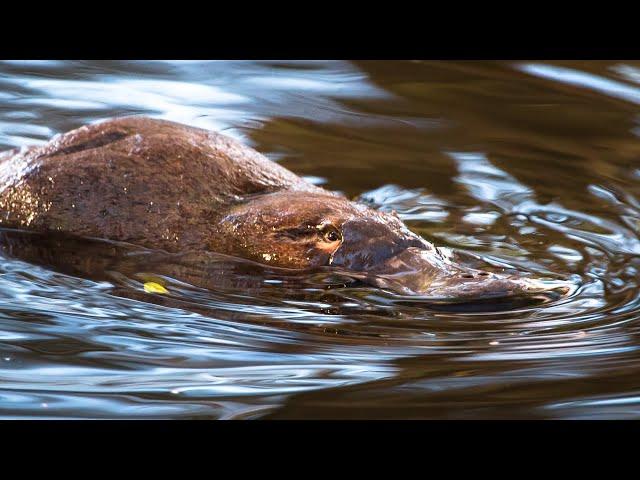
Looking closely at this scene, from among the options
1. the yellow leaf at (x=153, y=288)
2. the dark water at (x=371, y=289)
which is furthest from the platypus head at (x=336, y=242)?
the yellow leaf at (x=153, y=288)

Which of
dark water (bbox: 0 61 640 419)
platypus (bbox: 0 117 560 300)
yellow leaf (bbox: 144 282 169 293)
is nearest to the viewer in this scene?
dark water (bbox: 0 61 640 419)

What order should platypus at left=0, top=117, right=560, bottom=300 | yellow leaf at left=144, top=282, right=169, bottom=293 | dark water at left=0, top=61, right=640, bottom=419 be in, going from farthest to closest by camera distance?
platypus at left=0, top=117, right=560, bottom=300 < yellow leaf at left=144, top=282, right=169, bottom=293 < dark water at left=0, top=61, right=640, bottom=419

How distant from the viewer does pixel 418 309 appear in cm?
464

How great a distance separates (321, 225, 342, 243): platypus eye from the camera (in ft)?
16.9

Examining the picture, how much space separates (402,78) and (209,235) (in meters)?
3.45

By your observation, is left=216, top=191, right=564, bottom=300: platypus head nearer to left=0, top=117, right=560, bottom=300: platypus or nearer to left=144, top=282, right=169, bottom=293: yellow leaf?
left=0, top=117, right=560, bottom=300: platypus

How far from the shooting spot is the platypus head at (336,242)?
16.2ft

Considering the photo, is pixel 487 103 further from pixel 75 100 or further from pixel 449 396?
pixel 449 396

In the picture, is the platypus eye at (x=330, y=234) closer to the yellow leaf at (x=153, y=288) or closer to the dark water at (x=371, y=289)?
the dark water at (x=371, y=289)

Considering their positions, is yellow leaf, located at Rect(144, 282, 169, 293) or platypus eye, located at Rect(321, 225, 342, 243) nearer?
yellow leaf, located at Rect(144, 282, 169, 293)

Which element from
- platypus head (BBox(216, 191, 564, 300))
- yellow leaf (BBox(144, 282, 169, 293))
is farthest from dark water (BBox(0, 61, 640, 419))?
platypus head (BBox(216, 191, 564, 300))

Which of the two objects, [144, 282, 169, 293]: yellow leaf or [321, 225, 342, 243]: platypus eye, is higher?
[321, 225, 342, 243]: platypus eye

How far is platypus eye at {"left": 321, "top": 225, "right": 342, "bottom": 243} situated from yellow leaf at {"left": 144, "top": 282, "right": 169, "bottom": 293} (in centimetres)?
74

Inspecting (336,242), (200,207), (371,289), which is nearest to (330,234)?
(336,242)
